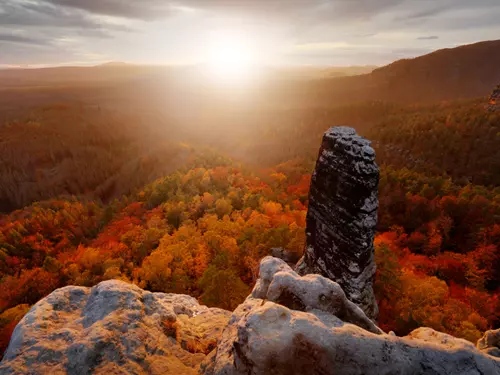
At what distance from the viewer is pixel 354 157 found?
576 inches

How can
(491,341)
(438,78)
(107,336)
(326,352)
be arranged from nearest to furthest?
(326,352), (107,336), (491,341), (438,78)

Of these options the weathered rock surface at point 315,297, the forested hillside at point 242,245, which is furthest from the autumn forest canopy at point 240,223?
the weathered rock surface at point 315,297

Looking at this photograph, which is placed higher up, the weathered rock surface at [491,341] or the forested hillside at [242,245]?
the weathered rock surface at [491,341]

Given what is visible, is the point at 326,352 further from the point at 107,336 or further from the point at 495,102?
the point at 495,102

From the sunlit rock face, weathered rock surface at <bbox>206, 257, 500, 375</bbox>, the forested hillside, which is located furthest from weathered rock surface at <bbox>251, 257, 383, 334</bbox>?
the forested hillside

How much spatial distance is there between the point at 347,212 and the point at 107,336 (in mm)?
12696

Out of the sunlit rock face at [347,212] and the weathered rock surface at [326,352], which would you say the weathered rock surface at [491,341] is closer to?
the weathered rock surface at [326,352]

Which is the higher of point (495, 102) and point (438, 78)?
point (438, 78)

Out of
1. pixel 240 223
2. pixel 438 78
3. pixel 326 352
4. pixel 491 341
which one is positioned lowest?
pixel 240 223

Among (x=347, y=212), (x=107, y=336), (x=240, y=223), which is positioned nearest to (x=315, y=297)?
(x=107, y=336)

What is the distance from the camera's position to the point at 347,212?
15211 millimetres

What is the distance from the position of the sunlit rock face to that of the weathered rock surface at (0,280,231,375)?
875 cm

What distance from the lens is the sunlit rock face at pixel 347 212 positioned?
14703mm

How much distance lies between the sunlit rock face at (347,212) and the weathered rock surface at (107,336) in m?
8.75
